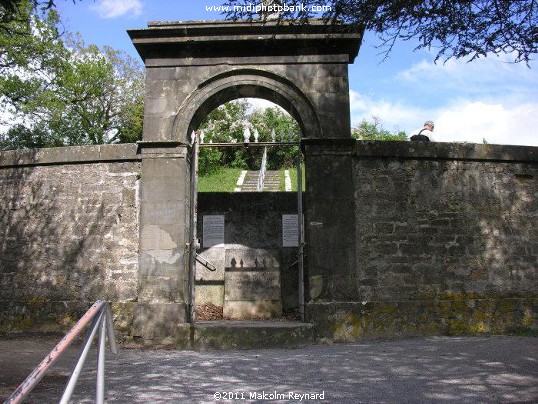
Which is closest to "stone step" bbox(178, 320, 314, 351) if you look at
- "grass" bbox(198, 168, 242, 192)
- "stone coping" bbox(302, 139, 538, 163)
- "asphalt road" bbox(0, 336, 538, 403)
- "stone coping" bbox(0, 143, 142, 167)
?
"asphalt road" bbox(0, 336, 538, 403)

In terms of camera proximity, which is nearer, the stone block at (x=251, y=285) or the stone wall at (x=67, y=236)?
the stone wall at (x=67, y=236)

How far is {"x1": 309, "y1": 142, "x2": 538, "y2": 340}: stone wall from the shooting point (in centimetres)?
710

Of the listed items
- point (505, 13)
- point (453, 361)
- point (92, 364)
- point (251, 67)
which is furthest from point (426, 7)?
point (92, 364)

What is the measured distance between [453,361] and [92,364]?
4091 mm

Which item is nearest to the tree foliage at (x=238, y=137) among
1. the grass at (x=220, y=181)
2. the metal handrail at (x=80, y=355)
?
the grass at (x=220, y=181)

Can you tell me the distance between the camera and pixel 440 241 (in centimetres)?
748

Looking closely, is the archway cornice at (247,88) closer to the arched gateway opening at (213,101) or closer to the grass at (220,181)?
the arched gateway opening at (213,101)

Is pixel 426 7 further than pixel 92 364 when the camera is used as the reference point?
No

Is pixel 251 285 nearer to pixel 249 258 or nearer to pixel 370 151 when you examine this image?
pixel 249 258

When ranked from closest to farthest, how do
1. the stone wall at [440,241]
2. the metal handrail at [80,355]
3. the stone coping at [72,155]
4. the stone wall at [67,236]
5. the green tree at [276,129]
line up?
the metal handrail at [80,355] < the stone wall at [440,241] < the stone wall at [67,236] < the stone coping at [72,155] < the green tree at [276,129]

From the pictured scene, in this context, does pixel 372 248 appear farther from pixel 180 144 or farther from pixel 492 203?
pixel 180 144

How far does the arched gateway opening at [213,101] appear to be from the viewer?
7.23 m

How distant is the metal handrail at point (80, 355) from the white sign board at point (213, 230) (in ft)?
Result: 17.0

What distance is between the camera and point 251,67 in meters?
7.65
